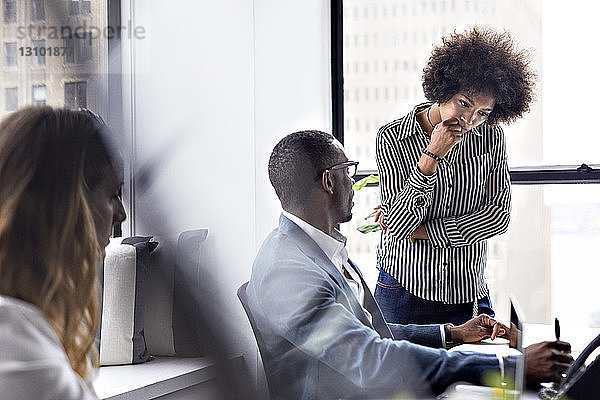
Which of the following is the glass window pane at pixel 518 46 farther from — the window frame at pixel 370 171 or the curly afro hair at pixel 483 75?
the curly afro hair at pixel 483 75

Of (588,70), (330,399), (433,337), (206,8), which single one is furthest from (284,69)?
(206,8)

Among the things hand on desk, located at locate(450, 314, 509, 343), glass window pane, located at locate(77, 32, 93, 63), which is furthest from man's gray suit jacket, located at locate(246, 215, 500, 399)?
glass window pane, located at locate(77, 32, 93, 63)

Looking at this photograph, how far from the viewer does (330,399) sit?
0.64 metres

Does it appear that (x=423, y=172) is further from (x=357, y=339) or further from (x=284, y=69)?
(x=284, y=69)

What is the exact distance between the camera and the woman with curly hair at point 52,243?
0.41 feet

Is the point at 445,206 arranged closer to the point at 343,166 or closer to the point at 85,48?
the point at 343,166

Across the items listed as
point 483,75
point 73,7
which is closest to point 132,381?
point 483,75

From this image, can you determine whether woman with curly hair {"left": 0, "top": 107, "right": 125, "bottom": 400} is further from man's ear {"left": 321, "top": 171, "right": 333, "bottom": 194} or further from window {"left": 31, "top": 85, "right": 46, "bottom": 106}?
man's ear {"left": 321, "top": 171, "right": 333, "bottom": 194}

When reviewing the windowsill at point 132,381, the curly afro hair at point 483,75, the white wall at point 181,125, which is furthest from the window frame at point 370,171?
the white wall at point 181,125

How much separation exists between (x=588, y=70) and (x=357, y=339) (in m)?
1.07

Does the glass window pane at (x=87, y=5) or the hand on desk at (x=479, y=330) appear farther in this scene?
the hand on desk at (x=479, y=330)

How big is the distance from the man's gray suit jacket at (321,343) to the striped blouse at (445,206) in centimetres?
33

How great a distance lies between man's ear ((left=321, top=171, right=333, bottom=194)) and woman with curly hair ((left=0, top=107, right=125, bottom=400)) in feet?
1.96

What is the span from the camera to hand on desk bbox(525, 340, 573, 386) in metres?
0.52
